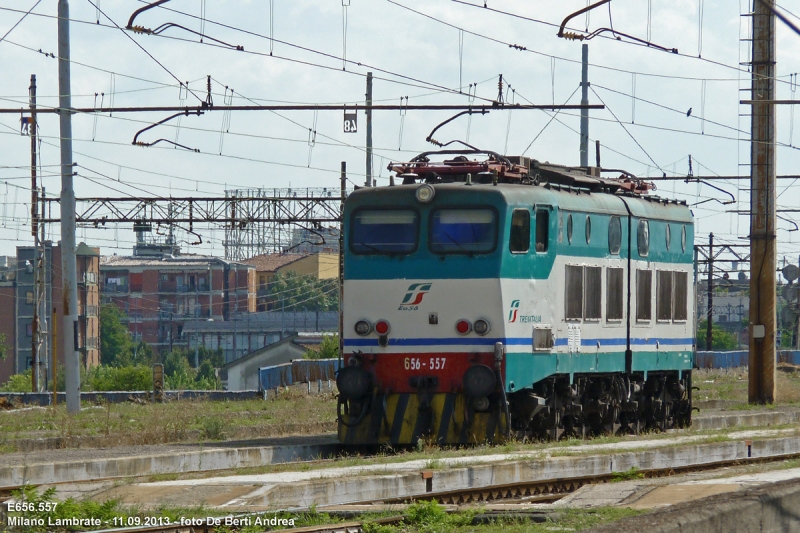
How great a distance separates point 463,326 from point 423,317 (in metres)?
0.59

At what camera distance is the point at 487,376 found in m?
17.3

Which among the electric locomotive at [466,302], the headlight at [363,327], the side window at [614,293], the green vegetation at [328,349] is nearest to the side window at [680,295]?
the side window at [614,293]

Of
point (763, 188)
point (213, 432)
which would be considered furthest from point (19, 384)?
point (213, 432)

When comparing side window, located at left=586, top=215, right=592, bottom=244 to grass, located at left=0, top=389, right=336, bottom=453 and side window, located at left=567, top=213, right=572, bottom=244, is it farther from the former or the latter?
grass, located at left=0, top=389, right=336, bottom=453

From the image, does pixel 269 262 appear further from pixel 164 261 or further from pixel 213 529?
pixel 213 529

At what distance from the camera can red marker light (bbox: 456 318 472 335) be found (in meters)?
17.6

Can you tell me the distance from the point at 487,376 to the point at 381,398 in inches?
63.1

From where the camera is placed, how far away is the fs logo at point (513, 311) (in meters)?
17.6

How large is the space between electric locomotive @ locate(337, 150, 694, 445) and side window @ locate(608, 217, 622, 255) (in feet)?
1.25

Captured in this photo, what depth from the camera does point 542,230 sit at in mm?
18125

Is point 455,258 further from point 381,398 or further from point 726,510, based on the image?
point 726,510

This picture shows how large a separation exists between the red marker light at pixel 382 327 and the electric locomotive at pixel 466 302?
14 mm

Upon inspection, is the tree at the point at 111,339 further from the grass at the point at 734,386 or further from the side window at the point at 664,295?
the side window at the point at 664,295

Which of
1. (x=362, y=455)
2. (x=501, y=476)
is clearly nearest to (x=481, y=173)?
(x=362, y=455)
